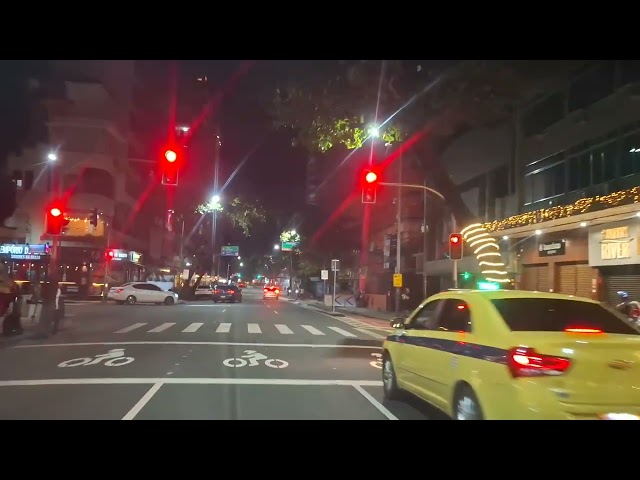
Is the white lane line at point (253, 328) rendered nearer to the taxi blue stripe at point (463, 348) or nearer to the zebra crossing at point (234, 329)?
the zebra crossing at point (234, 329)

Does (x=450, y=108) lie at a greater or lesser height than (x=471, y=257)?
greater

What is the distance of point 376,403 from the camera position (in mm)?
8961

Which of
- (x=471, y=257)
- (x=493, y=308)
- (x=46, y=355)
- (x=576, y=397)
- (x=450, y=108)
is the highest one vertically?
(x=450, y=108)

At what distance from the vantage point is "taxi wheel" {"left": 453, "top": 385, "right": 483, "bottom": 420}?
6.38 m

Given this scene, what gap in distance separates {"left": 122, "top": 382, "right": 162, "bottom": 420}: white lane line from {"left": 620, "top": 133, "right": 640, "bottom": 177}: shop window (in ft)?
50.3

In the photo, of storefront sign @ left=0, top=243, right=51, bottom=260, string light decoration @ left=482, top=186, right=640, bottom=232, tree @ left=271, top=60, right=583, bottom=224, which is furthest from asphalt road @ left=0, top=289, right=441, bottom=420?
storefront sign @ left=0, top=243, right=51, bottom=260

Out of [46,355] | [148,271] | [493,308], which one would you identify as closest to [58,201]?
[46,355]

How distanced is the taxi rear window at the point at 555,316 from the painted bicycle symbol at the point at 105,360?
835cm

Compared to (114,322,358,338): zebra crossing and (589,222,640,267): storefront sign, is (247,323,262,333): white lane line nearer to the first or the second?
(114,322,358,338): zebra crossing
